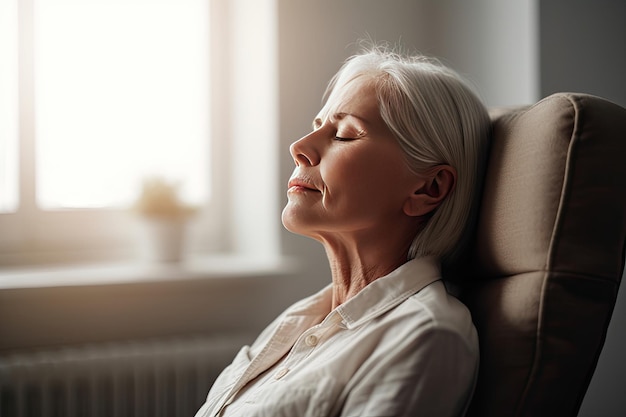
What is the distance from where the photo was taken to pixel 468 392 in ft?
3.09

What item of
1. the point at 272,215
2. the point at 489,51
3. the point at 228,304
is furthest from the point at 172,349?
the point at 489,51

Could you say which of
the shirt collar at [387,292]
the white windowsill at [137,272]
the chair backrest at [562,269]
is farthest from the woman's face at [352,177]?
the white windowsill at [137,272]

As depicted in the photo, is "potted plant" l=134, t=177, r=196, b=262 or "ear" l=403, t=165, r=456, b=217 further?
"potted plant" l=134, t=177, r=196, b=262

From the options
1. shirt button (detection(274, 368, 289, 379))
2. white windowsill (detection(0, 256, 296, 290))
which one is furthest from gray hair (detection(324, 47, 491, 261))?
white windowsill (detection(0, 256, 296, 290))

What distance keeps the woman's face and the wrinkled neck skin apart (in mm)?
16

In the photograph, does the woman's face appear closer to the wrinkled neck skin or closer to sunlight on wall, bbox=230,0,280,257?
the wrinkled neck skin

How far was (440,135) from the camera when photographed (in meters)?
1.15

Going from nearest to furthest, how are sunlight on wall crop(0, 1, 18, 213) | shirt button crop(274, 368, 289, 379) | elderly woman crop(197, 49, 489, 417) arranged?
1. elderly woman crop(197, 49, 489, 417)
2. shirt button crop(274, 368, 289, 379)
3. sunlight on wall crop(0, 1, 18, 213)

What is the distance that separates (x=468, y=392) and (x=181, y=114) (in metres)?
1.68

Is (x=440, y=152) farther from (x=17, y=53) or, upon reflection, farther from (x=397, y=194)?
(x=17, y=53)

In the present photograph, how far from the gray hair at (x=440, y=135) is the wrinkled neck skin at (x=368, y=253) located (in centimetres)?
3

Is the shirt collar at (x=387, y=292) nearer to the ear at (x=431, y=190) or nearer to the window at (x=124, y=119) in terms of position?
the ear at (x=431, y=190)

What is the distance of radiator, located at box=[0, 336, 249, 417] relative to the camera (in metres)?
1.72

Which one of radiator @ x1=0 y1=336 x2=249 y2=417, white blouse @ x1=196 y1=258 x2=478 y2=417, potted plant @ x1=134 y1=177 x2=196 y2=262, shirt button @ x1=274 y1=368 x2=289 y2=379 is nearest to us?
white blouse @ x1=196 y1=258 x2=478 y2=417
